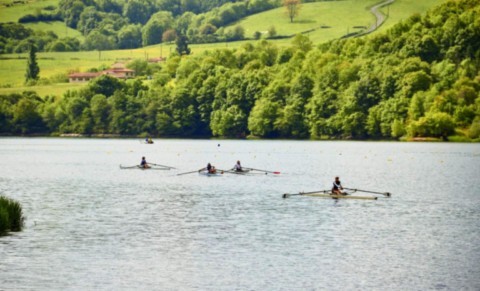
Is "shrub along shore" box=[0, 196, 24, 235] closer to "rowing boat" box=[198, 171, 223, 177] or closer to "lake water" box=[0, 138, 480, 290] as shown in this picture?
"lake water" box=[0, 138, 480, 290]

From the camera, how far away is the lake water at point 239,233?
41.9 meters

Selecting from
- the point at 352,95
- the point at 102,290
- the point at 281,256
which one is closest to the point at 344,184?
the point at 281,256

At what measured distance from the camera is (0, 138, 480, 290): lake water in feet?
138

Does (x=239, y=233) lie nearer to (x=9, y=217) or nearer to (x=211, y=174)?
(x=9, y=217)

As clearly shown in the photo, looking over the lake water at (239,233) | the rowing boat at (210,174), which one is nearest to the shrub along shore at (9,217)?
the lake water at (239,233)

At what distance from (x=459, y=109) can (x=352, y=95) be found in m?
24.6

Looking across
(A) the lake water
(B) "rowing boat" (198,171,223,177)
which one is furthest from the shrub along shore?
(B) "rowing boat" (198,171,223,177)

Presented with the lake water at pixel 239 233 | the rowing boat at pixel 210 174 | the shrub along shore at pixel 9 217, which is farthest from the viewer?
the rowing boat at pixel 210 174

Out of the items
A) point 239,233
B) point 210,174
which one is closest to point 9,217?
point 239,233

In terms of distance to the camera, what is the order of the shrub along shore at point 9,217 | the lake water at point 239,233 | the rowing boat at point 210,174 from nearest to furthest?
the lake water at point 239,233 < the shrub along shore at point 9,217 < the rowing boat at point 210,174

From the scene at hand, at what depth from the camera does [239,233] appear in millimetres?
54500

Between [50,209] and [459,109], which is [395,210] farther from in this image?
[459,109]

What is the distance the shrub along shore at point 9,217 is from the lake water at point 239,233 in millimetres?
888

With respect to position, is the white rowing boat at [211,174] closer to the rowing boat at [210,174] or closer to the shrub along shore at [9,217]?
the rowing boat at [210,174]
